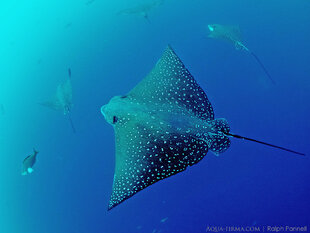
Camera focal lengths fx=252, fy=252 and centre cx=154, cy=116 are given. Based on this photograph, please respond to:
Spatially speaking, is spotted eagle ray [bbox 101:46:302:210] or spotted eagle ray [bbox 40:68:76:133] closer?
spotted eagle ray [bbox 101:46:302:210]

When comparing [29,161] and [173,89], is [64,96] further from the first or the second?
[173,89]

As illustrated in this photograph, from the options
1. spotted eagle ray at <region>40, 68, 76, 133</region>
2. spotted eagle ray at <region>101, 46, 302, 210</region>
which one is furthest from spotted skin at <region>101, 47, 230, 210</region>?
spotted eagle ray at <region>40, 68, 76, 133</region>

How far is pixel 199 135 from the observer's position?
2.41 m

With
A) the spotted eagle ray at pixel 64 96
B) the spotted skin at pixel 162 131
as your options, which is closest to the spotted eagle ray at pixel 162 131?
the spotted skin at pixel 162 131

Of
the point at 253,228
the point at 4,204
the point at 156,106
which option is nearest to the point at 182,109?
the point at 156,106

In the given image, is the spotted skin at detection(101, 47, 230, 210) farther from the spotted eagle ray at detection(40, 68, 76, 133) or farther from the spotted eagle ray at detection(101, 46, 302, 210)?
the spotted eagle ray at detection(40, 68, 76, 133)

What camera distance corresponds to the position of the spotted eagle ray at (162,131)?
91.1 inches

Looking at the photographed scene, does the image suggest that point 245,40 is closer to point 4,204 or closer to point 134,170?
point 134,170

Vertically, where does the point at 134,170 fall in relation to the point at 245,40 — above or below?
below

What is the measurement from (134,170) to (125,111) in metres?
0.65

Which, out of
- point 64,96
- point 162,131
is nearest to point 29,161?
point 64,96

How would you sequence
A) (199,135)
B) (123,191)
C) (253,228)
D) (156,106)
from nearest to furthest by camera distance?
(123,191) → (199,135) → (156,106) → (253,228)

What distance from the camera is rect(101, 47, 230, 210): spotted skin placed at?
231cm

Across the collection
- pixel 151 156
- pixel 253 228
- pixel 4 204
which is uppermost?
pixel 151 156
